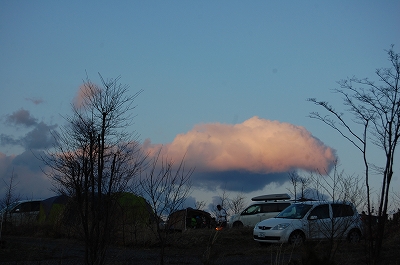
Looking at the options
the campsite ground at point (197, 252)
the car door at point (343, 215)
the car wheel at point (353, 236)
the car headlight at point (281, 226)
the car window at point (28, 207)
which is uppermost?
the car window at point (28, 207)

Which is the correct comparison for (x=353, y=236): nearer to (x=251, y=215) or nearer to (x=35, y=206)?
(x=251, y=215)

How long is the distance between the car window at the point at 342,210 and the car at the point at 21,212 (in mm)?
21117

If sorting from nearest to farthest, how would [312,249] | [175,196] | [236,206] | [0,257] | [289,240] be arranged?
[312,249]
[175,196]
[0,257]
[289,240]
[236,206]

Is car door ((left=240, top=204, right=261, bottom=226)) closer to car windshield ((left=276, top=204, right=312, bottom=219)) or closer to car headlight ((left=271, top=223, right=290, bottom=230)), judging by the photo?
car windshield ((left=276, top=204, right=312, bottom=219))

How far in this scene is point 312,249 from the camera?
6219 mm

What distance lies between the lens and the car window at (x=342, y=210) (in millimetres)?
8812

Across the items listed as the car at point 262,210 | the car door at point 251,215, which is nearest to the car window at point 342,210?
the car at point 262,210

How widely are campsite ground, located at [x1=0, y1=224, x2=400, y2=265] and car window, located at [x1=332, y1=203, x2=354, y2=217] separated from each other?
0.67 meters

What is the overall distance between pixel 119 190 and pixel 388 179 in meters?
4.14

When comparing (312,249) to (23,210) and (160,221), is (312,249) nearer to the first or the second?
(160,221)

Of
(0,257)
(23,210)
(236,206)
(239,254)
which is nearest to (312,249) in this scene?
(239,254)

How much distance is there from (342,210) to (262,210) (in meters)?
17.4

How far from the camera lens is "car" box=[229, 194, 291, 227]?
2575cm

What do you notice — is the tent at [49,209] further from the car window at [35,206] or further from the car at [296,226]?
the car at [296,226]
